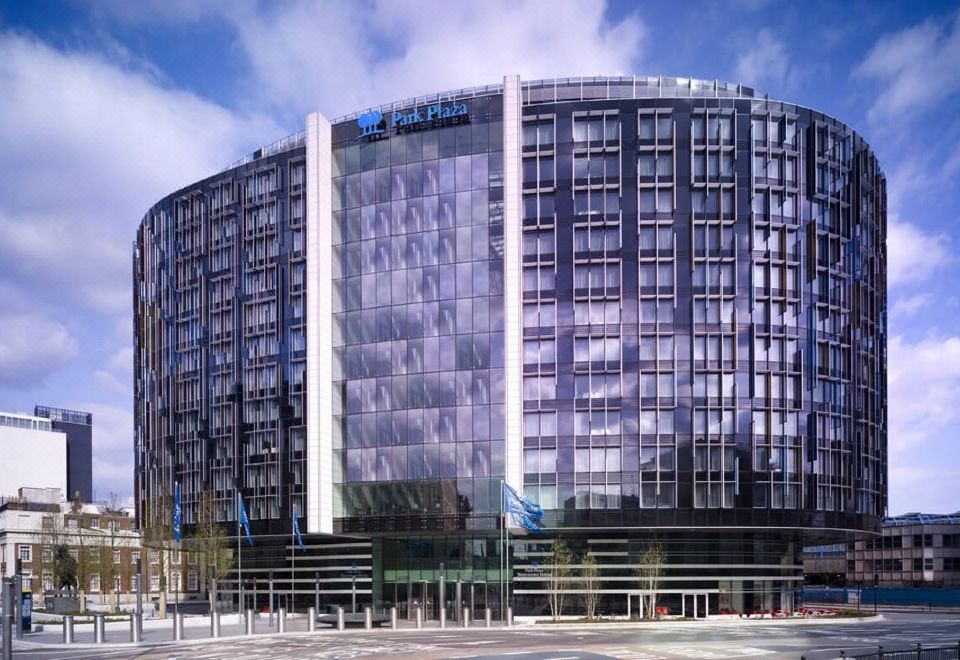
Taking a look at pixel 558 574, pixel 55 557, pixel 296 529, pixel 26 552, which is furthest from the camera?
pixel 26 552

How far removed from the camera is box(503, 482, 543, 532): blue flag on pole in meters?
70.1

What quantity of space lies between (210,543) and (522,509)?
31.0 meters

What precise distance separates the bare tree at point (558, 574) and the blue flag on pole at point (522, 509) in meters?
3.40

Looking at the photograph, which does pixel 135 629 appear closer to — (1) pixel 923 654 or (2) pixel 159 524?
(2) pixel 159 524

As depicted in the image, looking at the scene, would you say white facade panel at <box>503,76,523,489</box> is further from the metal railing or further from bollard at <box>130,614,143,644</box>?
the metal railing

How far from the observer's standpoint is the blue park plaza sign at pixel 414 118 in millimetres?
82438

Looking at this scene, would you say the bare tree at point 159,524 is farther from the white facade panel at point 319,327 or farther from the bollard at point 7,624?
the bollard at point 7,624

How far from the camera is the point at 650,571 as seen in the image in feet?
252

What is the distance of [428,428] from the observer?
80.5m

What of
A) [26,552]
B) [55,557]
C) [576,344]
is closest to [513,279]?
[576,344]

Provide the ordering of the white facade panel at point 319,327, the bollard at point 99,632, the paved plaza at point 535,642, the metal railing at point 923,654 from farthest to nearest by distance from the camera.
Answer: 1. the white facade panel at point 319,327
2. the bollard at point 99,632
3. the paved plaza at point 535,642
4. the metal railing at point 923,654

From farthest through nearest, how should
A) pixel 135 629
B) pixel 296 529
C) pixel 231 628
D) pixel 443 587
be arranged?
pixel 296 529
pixel 443 587
pixel 231 628
pixel 135 629

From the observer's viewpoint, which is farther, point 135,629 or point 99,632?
point 135,629

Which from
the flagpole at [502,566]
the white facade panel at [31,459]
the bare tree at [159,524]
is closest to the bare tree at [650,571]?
the flagpole at [502,566]
